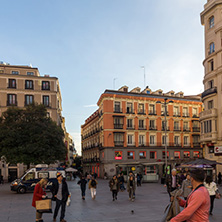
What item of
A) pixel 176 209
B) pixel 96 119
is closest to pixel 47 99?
pixel 96 119

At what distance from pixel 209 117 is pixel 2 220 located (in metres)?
29.9

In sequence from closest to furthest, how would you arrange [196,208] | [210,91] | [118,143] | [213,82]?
[196,208] → [210,91] → [213,82] → [118,143]

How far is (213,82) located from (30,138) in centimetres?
2364

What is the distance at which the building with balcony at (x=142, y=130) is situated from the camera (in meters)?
51.9

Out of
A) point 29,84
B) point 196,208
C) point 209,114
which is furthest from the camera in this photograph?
point 29,84

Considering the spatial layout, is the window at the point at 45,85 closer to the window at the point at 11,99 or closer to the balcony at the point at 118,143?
the window at the point at 11,99

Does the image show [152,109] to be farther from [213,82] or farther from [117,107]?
[213,82]

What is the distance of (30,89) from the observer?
52062 mm

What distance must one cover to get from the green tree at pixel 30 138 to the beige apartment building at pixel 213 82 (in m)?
18.5

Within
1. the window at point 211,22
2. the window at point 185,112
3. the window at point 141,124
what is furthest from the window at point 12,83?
the window at point 211,22

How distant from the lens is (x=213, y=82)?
120 feet

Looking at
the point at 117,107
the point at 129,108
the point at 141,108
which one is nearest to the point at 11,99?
the point at 117,107

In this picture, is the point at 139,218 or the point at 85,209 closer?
the point at 139,218

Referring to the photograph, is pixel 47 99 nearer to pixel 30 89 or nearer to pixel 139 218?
pixel 30 89
